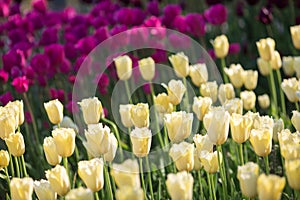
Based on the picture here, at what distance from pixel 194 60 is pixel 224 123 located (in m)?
1.94

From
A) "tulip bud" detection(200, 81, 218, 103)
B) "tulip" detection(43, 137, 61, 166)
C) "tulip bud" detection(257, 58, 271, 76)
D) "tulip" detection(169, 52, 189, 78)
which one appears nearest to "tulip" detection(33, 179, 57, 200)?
"tulip" detection(43, 137, 61, 166)

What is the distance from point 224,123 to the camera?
82.6 inches

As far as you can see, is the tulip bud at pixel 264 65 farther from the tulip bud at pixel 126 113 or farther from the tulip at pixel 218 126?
the tulip at pixel 218 126

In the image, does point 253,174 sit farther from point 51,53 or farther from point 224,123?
point 51,53

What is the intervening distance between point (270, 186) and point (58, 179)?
0.67 meters

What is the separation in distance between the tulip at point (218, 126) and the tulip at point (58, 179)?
492mm

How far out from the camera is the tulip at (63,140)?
6.99 ft

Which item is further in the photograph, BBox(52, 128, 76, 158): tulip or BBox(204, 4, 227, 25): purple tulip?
BBox(204, 4, 227, 25): purple tulip

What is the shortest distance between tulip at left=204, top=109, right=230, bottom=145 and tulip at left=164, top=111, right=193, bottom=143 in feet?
0.38

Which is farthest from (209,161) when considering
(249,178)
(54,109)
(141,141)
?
(54,109)

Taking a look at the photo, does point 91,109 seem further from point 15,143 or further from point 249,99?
point 249,99

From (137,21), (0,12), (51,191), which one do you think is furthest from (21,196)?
(0,12)

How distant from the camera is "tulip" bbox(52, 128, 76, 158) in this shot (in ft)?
6.99

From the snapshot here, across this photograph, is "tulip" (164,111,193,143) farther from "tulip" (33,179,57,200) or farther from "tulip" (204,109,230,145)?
"tulip" (33,179,57,200)
